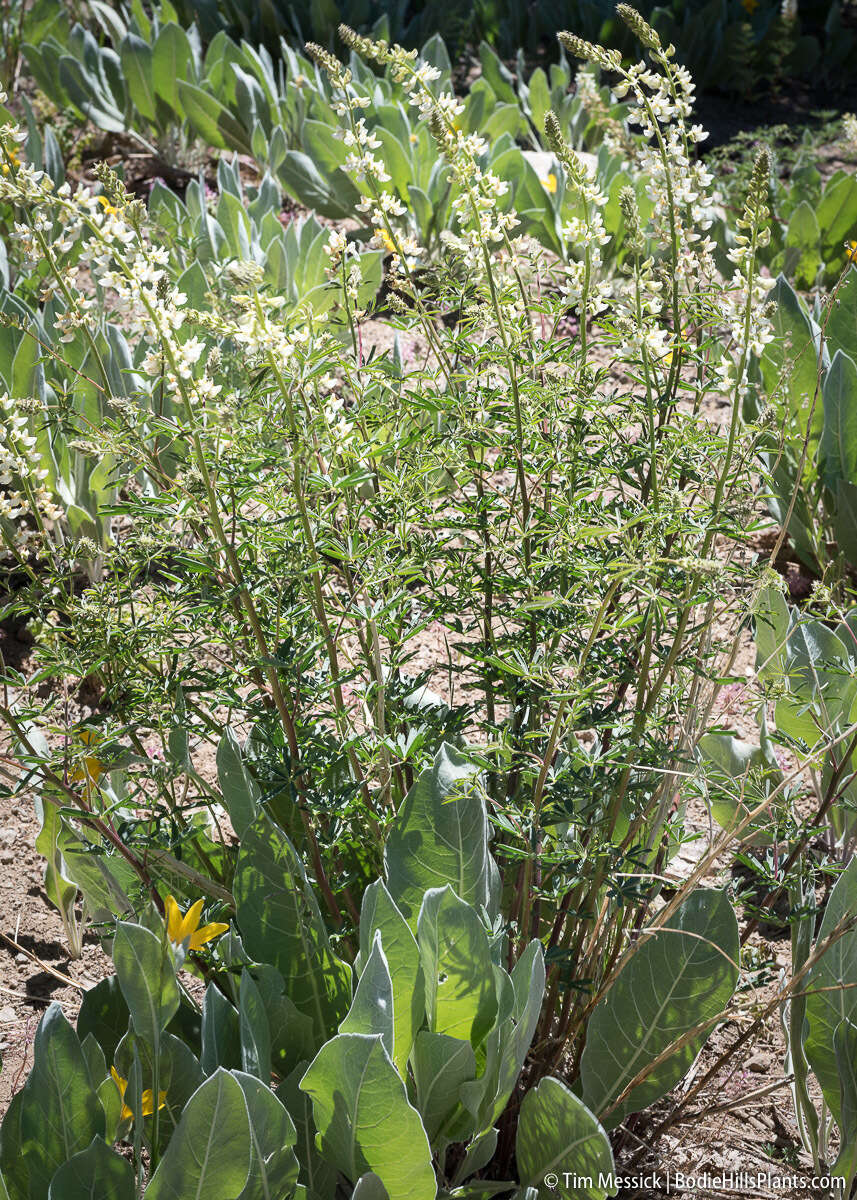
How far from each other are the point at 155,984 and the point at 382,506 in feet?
2.15

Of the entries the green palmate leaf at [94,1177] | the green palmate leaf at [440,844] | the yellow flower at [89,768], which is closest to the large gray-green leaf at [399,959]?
the green palmate leaf at [440,844]

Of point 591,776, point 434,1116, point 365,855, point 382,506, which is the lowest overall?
point 434,1116

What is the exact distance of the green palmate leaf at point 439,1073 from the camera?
1237 mm

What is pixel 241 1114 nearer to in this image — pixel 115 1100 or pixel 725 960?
pixel 115 1100

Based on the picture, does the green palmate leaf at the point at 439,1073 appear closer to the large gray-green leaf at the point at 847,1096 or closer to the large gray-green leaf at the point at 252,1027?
the large gray-green leaf at the point at 252,1027

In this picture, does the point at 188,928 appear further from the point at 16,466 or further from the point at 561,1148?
the point at 16,466

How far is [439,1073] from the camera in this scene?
1263 mm

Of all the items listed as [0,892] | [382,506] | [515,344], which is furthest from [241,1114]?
[0,892]

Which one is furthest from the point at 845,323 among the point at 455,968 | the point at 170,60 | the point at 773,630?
the point at 170,60

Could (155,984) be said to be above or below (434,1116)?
above

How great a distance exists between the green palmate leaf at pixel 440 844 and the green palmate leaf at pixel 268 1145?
323 millimetres

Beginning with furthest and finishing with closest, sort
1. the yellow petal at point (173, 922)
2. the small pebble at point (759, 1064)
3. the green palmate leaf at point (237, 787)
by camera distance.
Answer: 1. the small pebble at point (759, 1064)
2. the green palmate leaf at point (237, 787)
3. the yellow petal at point (173, 922)

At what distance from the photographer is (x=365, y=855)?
5.37 feet

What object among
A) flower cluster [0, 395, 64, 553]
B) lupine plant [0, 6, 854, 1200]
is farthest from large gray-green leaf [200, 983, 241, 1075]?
flower cluster [0, 395, 64, 553]
